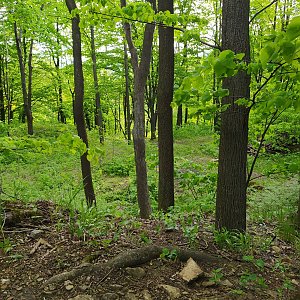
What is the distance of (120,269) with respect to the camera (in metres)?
2.63

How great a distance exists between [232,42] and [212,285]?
7.82ft

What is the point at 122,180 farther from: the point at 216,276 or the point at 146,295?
the point at 146,295

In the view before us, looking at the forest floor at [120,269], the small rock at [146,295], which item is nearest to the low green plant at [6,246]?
the forest floor at [120,269]

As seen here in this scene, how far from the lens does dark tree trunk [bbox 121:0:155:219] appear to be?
6070mm

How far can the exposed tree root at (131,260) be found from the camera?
2.51 meters

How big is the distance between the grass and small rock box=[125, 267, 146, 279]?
0.86 metres

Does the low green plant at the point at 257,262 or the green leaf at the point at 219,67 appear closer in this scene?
the green leaf at the point at 219,67

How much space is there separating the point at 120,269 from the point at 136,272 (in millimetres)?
141

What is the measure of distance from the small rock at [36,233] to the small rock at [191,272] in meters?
1.57

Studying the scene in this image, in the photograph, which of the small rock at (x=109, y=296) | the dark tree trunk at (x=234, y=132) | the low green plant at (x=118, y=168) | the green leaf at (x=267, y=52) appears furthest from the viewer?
the low green plant at (x=118, y=168)

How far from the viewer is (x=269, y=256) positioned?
3465 mm

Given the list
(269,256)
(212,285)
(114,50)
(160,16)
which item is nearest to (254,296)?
(212,285)

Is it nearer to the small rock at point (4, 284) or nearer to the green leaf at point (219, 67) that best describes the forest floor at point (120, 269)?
the small rock at point (4, 284)

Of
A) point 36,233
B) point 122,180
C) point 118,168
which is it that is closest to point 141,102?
point 36,233
